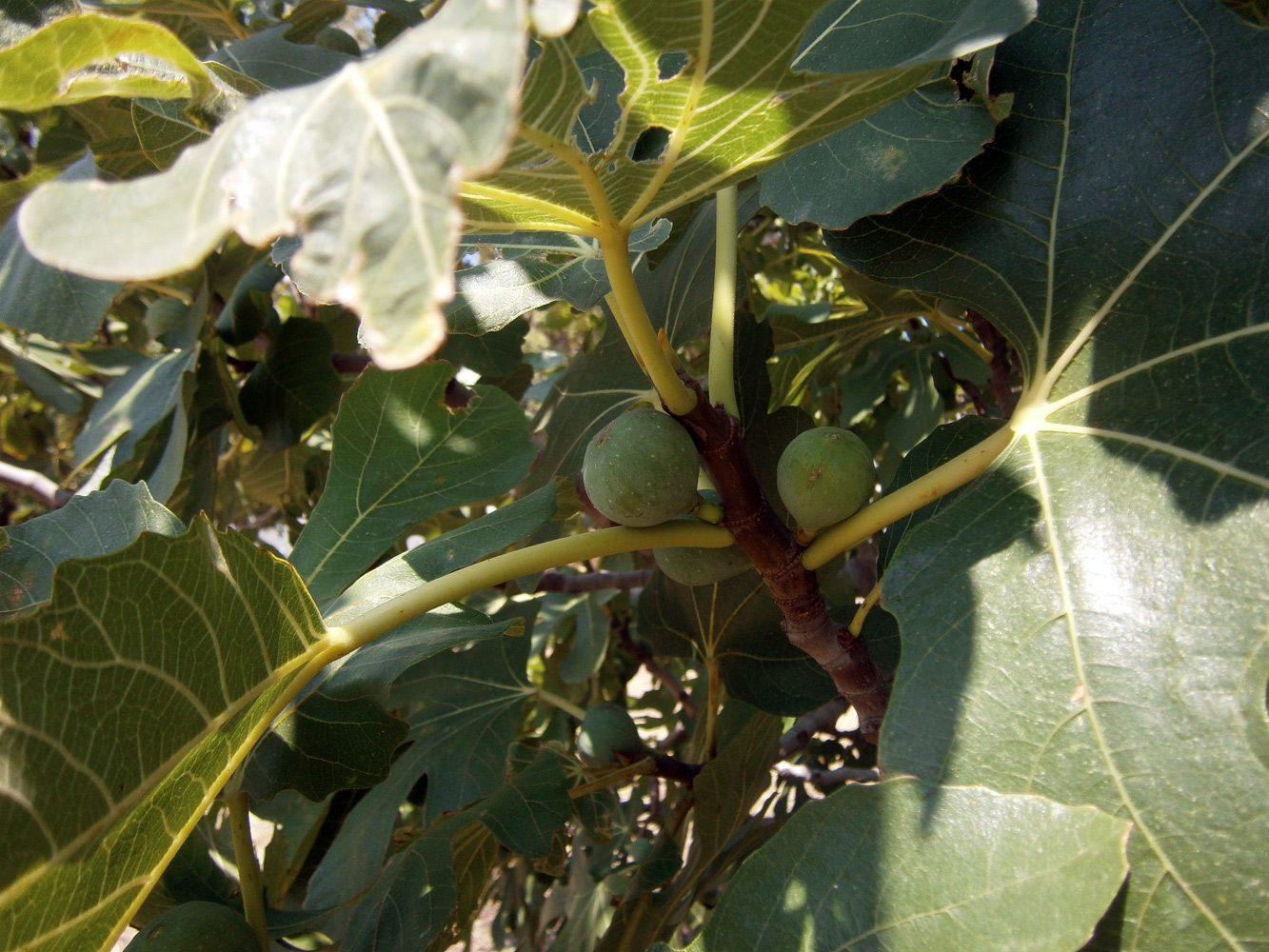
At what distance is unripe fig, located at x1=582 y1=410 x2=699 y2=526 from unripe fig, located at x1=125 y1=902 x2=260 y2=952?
0.67 metres

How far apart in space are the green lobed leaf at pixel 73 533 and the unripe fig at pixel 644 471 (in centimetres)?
55

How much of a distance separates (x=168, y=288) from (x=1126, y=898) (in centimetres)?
239

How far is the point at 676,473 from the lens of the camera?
0.80 metres

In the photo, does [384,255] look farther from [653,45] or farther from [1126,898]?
[1126,898]

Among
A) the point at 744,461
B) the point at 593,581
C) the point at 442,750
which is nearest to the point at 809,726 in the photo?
the point at 593,581

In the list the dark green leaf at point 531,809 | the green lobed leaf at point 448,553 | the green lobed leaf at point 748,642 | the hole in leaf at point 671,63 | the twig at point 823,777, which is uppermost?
the hole in leaf at point 671,63

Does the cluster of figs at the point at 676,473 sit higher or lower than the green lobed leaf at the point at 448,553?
higher

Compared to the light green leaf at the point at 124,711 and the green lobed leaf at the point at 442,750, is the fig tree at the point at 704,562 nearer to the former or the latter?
the light green leaf at the point at 124,711

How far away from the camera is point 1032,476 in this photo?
0.77 metres

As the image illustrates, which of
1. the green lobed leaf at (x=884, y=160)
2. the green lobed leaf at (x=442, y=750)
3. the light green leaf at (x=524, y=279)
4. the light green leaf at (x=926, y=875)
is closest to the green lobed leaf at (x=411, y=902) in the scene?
the green lobed leaf at (x=442, y=750)

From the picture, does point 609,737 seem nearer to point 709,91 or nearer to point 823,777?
point 823,777

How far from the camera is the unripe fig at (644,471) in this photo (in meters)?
0.80

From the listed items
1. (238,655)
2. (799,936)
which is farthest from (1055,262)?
(238,655)

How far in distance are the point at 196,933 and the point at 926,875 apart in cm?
82
